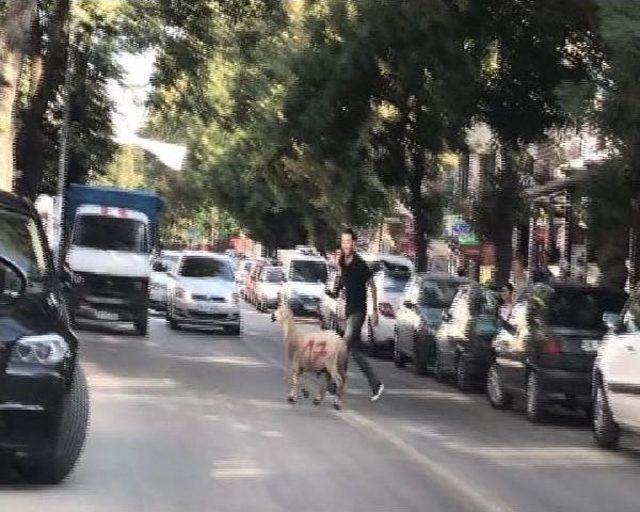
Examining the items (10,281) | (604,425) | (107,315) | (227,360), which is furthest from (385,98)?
(10,281)

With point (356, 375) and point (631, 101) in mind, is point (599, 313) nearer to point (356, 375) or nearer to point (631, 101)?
point (631, 101)

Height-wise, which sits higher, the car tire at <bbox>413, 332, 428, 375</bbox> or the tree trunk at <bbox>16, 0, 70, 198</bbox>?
the tree trunk at <bbox>16, 0, 70, 198</bbox>

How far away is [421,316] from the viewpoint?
76.8 feet

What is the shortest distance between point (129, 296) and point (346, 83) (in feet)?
24.2

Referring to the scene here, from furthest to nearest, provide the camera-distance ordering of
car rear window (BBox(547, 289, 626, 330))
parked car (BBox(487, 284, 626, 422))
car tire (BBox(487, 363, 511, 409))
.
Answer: car tire (BBox(487, 363, 511, 409)) < car rear window (BBox(547, 289, 626, 330)) < parked car (BBox(487, 284, 626, 422))

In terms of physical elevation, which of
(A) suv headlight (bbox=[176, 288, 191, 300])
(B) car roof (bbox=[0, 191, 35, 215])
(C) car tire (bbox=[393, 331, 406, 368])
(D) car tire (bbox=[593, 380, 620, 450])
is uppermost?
(B) car roof (bbox=[0, 191, 35, 215])

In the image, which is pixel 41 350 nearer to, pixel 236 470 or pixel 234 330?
pixel 236 470

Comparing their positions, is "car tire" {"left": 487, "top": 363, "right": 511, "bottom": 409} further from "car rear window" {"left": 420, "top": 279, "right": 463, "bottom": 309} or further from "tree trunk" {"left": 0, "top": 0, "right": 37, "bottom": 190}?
"tree trunk" {"left": 0, "top": 0, "right": 37, "bottom": 190}

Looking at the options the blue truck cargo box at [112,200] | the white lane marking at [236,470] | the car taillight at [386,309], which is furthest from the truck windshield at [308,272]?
the white lane marking at [236,470]

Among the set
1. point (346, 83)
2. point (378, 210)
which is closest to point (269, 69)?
point (346, 83)

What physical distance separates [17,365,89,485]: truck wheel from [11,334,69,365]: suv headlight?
26 centimetres

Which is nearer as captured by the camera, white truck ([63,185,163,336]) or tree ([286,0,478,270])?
tree ([286,0,478,270])

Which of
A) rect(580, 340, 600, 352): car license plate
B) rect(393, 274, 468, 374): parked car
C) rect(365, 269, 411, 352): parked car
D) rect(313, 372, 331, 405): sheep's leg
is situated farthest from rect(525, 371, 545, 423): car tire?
rect(365, 269, 411, 352): parked car

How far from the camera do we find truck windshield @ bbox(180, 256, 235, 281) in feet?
110
